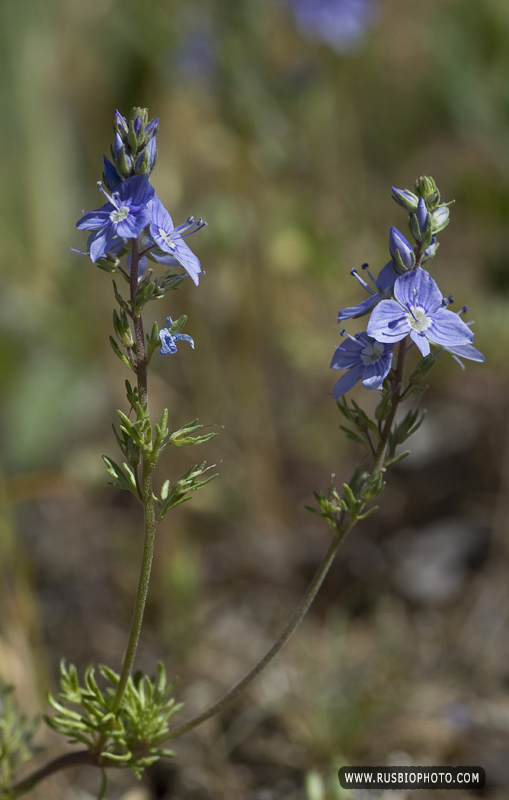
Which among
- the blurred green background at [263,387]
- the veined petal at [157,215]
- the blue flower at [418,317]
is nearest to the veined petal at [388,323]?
the blue flower at [418,317]

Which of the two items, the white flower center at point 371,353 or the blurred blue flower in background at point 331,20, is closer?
the white flower center at point 371,353

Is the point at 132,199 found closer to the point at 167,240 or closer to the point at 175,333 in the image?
the point at 167,240

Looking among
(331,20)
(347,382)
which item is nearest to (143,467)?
(347,382)

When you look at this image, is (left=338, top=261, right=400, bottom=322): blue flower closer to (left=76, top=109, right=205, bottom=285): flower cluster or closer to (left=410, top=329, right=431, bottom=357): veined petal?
(left=410, top=329, right=431, bottom=357): veined petal

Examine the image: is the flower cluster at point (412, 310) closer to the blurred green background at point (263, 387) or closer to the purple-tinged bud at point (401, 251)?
the purple-tinged bud at point (401, 251)

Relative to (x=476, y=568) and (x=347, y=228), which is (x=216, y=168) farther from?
(x=476, y=568)

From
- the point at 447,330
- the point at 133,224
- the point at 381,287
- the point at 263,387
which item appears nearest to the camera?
the point at 133,224

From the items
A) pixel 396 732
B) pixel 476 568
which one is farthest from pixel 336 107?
pixel 396 732
